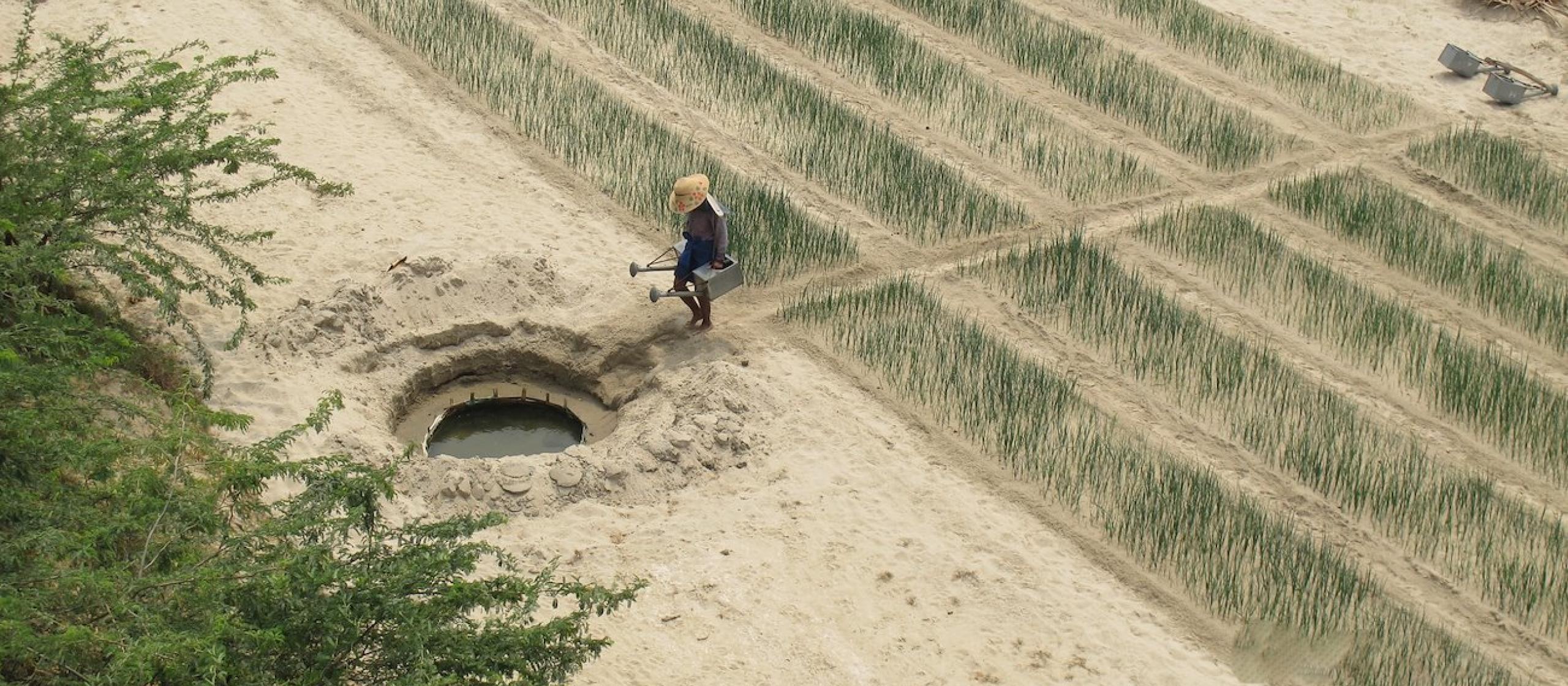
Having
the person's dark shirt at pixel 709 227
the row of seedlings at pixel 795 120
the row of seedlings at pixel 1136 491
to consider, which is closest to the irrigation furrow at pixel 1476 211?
the row of seedlings at pixel 795 120

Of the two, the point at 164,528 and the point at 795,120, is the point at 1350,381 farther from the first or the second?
the point at 164,528

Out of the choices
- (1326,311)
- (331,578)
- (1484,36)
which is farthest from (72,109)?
(1484,36)

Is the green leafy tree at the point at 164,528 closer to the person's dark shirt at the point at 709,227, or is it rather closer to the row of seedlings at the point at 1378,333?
the person's dark shirt at the point at 709,227

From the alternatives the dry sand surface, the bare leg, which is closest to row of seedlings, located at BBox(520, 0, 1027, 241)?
the dry sand surface

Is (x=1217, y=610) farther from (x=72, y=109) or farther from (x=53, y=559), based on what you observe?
(x=72, y=109)

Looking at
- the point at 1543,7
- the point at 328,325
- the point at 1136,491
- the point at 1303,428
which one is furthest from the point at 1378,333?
the point at 328,325

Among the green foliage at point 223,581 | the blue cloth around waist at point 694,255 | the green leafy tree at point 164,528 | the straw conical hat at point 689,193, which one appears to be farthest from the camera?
the blue cloth around waist at point 694,255
